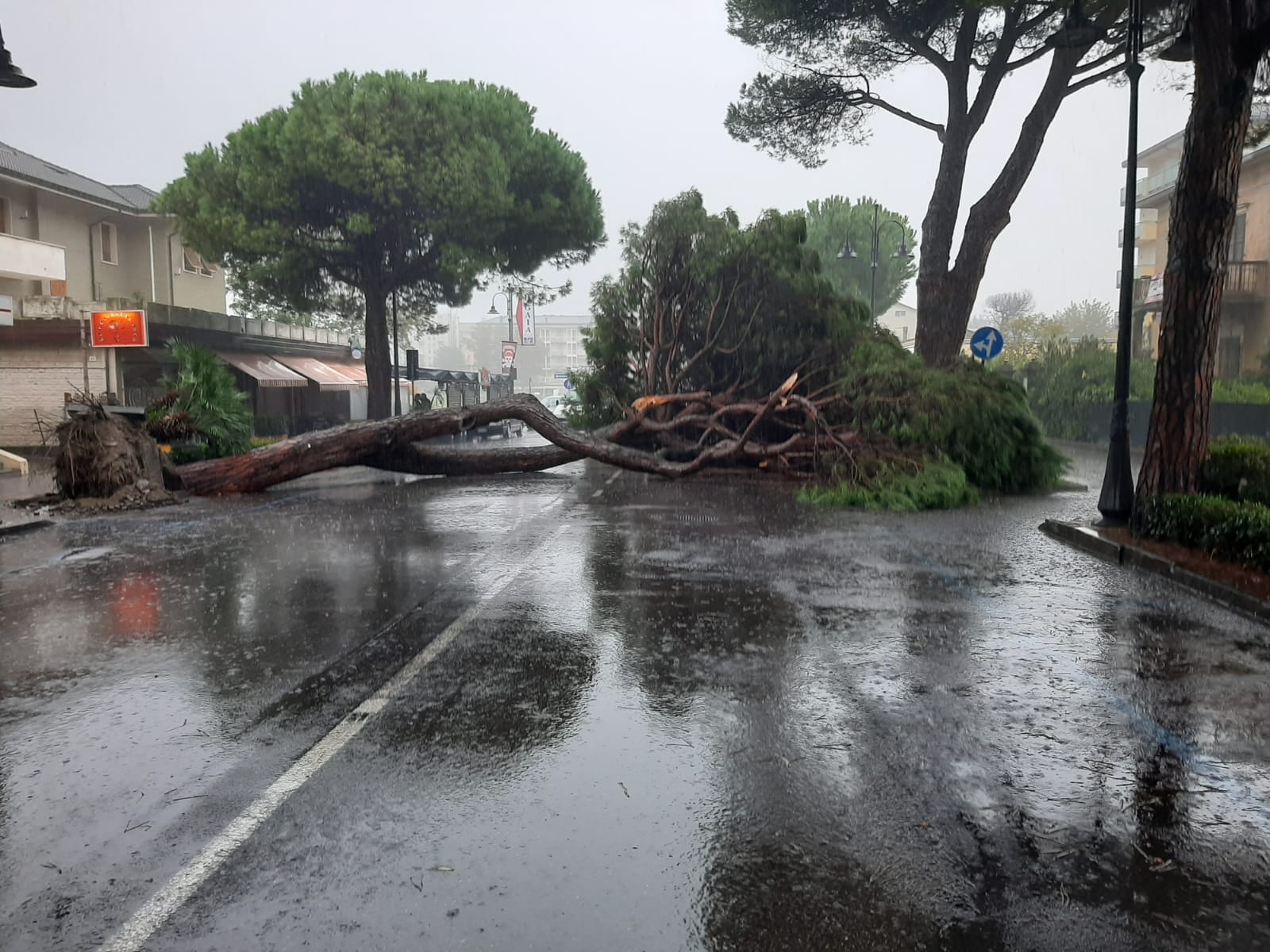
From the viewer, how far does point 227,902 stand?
11.5ft

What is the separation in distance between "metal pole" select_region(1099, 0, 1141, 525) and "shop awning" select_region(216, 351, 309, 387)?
Result: 29.4 metres

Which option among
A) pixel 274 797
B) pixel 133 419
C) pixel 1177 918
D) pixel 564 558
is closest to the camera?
pixel 1177 918

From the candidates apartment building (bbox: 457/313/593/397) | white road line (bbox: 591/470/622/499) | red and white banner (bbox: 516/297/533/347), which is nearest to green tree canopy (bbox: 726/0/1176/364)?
white road line (bbox: 591/470/622/499)

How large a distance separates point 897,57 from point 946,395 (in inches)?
501

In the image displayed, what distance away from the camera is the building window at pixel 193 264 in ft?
130

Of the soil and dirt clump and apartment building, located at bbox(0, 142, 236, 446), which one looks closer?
the soil and dirt clump

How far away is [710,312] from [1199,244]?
42.5ft

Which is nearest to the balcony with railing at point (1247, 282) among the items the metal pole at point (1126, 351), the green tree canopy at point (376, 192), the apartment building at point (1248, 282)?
the apartment building at point (1248, 282)

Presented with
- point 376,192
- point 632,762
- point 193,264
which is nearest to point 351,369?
point 193,264

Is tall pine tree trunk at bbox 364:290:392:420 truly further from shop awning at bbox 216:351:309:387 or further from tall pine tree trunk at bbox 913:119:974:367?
tall pine tree trunk at bbox 913:119:974:367

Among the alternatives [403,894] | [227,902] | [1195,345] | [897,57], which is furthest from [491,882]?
[897,57]

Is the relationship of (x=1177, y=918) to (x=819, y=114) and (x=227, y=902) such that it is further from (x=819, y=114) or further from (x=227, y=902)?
(x=819, y=114)

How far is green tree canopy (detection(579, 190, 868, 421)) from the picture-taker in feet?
73.2

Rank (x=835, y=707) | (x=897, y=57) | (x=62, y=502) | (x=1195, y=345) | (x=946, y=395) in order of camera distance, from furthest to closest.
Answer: (x=897, y=57)
(x=946, y=395)
(x=62, y=502)
(x=1195, y=345)
(x=835, y=707)
